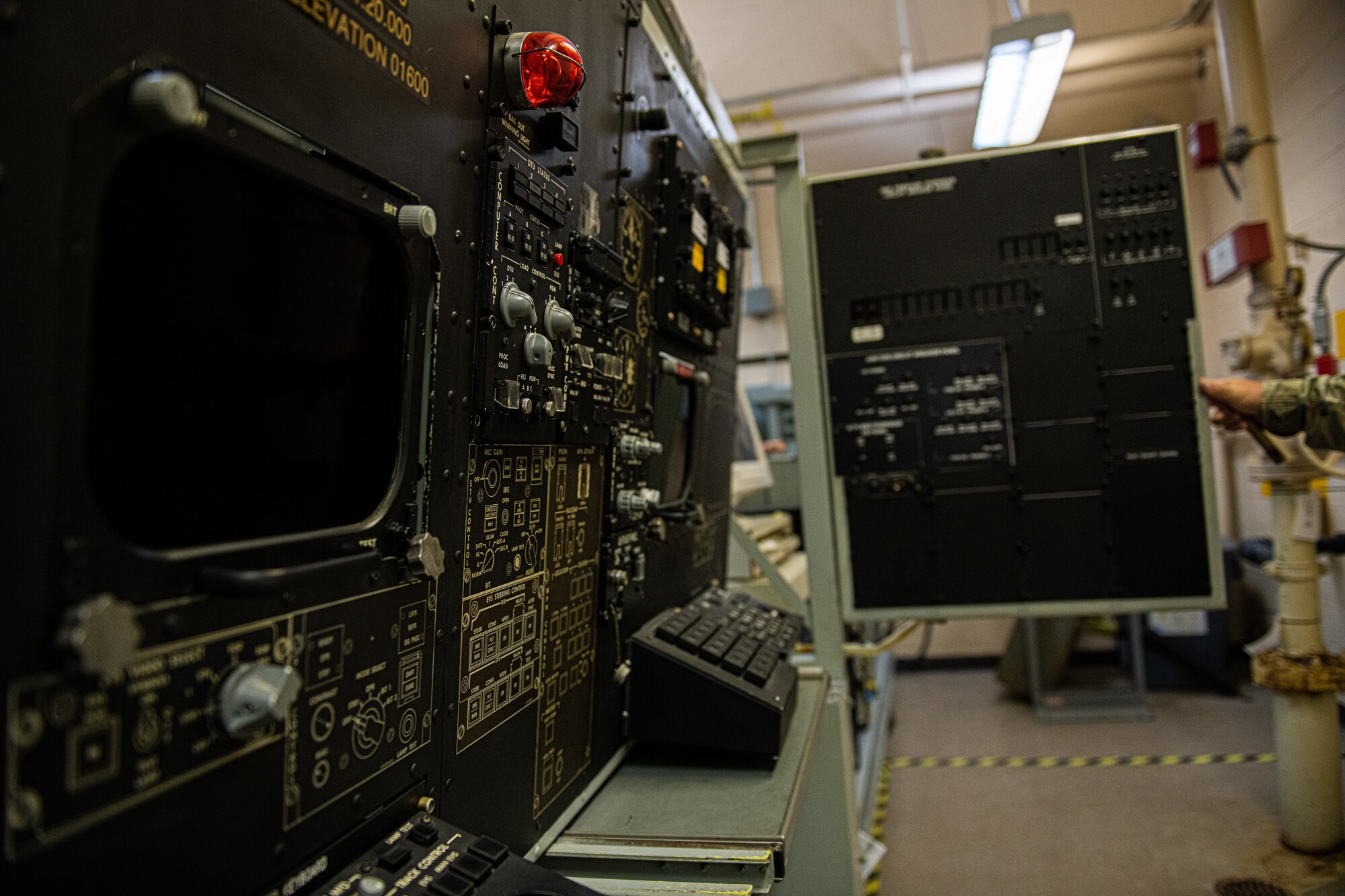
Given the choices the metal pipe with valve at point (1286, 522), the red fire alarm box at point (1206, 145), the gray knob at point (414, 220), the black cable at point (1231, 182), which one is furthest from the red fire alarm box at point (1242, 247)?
the gray knob at point (414, 220)

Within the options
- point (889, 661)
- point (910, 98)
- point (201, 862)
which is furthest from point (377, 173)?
point (910, 98)

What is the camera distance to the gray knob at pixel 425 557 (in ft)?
2.63

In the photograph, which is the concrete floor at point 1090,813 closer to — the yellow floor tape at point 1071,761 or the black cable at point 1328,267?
the yellow floor tape at point 1071,761

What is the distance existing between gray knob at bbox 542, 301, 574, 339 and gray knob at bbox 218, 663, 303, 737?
0.61 metres

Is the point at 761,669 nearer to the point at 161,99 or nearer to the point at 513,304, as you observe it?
the point at 513,304

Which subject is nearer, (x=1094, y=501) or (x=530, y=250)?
(x=530, y=250)

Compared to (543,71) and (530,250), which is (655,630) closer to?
(530,250)

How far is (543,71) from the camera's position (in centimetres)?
98

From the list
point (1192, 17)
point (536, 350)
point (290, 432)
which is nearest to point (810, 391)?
point (536, 350)

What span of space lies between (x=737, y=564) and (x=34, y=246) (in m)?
2.79

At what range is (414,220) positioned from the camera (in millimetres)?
782

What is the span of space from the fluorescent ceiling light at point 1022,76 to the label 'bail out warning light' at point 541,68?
117 inches

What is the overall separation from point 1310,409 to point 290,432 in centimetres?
278

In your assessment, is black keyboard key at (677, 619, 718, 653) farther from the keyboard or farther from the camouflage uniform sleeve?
the camouflage uniform sleeve
